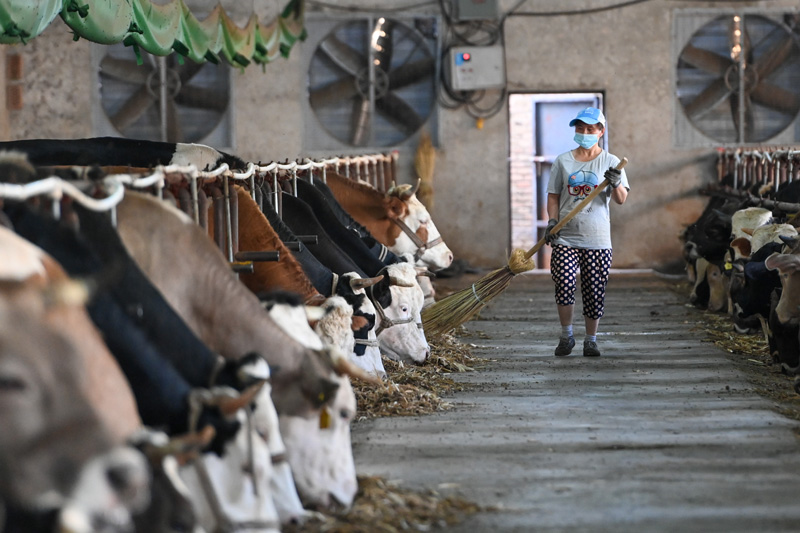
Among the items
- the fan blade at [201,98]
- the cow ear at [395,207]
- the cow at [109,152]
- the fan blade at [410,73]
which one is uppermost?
the fan blade at [410,73]

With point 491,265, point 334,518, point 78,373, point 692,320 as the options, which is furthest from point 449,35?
point 78,373

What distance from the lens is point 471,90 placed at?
12.4 m

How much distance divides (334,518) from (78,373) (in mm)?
1303

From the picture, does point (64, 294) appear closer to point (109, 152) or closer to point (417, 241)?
point (109, 152)

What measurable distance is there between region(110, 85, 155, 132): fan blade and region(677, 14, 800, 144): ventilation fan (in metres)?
6.11

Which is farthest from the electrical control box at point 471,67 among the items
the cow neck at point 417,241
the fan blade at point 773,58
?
the cow neck at point 417,241

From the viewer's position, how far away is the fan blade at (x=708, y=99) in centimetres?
1229

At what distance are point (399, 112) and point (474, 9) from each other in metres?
1.44

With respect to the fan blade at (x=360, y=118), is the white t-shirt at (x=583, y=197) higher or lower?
lower

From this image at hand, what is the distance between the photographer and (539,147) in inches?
509

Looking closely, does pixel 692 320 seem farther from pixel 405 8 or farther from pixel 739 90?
pixel 405 8

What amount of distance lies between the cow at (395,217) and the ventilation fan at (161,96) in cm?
459

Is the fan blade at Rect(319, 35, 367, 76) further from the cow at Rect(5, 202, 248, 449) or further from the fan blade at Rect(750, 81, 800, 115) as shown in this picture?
the cow at Rect(5, 202, 248, 449)

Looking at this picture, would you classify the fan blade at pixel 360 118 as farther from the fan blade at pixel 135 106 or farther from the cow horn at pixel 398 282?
the cow horn at pixel 398 282
